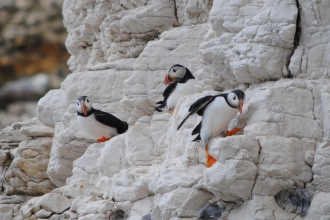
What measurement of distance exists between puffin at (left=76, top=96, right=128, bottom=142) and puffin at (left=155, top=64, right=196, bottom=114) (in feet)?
4.41

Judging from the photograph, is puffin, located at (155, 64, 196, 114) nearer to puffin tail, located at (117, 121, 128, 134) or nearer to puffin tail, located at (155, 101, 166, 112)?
puffin tail, located at (155, 101, 166, 112)

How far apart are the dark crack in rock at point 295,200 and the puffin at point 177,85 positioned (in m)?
2.99

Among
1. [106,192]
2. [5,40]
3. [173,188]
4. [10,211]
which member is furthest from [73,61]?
[5,40]

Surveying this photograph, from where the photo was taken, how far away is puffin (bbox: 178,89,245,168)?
4.74 meters

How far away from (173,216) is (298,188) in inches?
44.3

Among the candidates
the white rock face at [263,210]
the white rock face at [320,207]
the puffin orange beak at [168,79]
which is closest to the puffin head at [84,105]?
the puffin orange beak at [168,79]

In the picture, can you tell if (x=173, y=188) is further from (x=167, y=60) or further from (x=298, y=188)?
(x=167, y=60)

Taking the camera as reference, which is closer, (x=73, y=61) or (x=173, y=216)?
(x=173, y=216)

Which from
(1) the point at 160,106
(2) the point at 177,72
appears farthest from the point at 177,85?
(1) the point at 160,106

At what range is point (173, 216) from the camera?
4715mm

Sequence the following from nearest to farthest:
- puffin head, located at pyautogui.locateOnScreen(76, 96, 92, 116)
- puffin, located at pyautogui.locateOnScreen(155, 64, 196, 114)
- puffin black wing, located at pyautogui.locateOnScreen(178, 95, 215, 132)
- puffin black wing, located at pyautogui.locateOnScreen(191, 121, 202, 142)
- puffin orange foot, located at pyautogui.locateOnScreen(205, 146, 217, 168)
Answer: puffin orange foot, located at pyautogui.locateOnScreen(205, 146, 217, 168) < puffin black wing, located at pyautogui.locateOnScreen(178, 95, 215, 132) < puffin black wing, located at pyautogui.locateOnScreen(191, 121, 202, 142) < puffin, located at pyautogui.locateOnScreen(155, 64, 196, 114) < puffin head, located at pyautogui.locateOnScreen(76, 96, 92, 116)

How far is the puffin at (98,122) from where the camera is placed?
8.40 metres

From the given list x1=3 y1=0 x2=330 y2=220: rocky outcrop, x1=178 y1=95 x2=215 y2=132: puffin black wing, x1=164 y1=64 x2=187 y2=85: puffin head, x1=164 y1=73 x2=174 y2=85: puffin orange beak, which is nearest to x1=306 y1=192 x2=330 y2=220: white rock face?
x1=3 y1=0 x2=330 y2=220: rocky outcrop

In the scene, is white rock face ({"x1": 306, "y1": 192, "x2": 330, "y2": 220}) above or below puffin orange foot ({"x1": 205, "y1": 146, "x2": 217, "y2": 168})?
below
